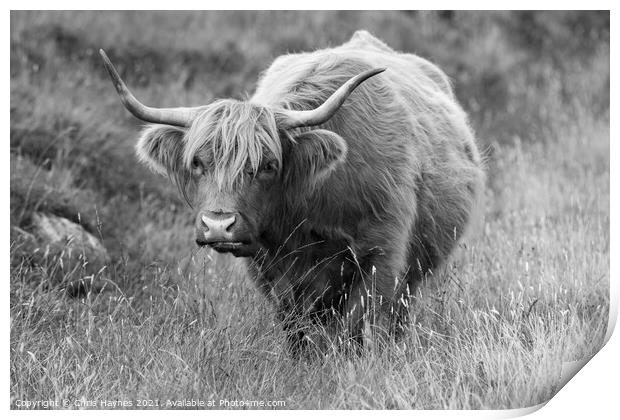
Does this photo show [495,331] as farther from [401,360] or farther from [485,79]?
[485,79]

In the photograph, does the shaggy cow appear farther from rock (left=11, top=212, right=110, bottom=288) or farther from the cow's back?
rock (left=11, top=212, right=110, bottom=288)

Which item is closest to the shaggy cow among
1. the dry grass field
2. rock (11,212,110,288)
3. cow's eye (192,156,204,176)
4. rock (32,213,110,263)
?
cow's eye (192,156,204,176)

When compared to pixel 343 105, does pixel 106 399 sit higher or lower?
lower

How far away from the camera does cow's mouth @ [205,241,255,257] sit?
4105mm

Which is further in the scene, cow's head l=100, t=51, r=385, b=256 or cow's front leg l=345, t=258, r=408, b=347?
cow's front leg l=345, t=258, r=408, b=347

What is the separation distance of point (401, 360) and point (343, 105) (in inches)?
48.7

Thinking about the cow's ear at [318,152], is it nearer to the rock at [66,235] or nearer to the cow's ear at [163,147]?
the cow's ear at [163,147]

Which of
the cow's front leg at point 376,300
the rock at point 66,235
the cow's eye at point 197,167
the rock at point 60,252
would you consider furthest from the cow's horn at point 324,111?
the rock at point 66,235

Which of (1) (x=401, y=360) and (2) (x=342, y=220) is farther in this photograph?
(2) (x=342, y=220)

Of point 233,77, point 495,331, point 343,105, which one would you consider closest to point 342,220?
point 343,105

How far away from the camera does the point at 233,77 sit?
8750 millimetres

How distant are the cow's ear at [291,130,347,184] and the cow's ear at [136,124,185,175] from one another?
54cm

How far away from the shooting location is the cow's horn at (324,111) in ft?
13.5
